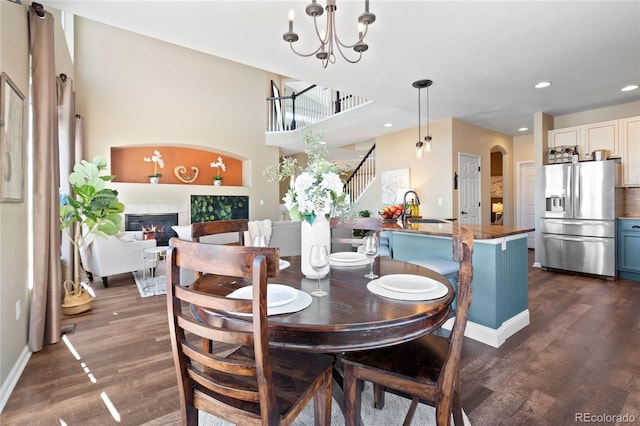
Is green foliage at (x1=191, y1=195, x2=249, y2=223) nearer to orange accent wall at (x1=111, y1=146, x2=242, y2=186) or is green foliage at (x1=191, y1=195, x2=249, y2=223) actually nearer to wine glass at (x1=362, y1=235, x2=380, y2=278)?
orange accent wall at (x1=111, y1=146, x2=242, y2=186)

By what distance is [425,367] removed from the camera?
122 cm

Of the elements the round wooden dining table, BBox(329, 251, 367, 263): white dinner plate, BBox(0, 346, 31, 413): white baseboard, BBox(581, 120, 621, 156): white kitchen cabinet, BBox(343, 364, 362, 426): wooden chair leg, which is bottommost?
BBox(0, 346, 31, 413): white baseboard

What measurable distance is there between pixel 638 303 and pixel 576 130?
9.31 feet

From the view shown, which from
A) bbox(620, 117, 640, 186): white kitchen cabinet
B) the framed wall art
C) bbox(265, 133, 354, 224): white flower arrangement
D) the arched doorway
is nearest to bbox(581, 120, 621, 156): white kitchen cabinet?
bbox(620, 117, 640, 186): white kitchen cabinet

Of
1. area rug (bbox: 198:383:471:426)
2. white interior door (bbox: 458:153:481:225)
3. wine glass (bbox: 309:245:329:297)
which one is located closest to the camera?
wine glass (bbox: 309:245:329:297)

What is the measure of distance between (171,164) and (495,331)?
277 inches

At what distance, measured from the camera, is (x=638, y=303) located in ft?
10.9

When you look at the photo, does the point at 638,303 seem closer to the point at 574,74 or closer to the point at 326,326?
the point at 574,74

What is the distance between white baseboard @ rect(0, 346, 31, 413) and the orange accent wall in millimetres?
4838

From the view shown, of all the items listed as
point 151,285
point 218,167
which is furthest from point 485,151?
point 151,285

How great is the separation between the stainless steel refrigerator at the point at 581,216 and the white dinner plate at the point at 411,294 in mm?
4633

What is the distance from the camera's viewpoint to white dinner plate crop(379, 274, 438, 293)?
125cm

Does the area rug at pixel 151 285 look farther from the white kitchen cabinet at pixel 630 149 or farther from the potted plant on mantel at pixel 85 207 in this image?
the white kitchen cabinet at pixel 630 149

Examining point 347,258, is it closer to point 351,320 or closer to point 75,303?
point 351,320
